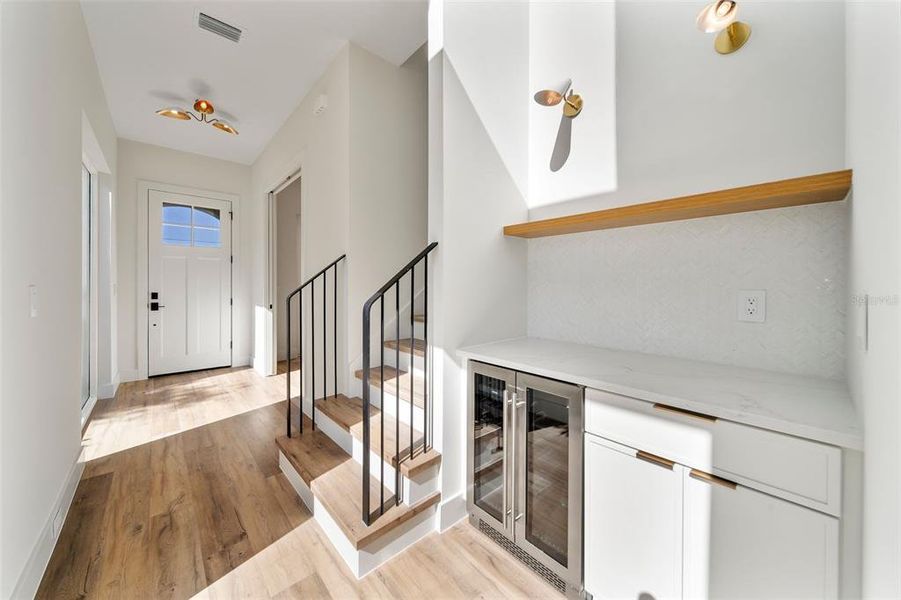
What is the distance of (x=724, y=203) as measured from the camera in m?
1.22

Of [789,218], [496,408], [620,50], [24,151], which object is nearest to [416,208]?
[620,50]

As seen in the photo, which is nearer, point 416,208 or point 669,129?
point 669,129

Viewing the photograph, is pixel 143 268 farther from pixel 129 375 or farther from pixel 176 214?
pixel 129 375

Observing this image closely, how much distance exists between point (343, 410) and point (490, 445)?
3.67ft

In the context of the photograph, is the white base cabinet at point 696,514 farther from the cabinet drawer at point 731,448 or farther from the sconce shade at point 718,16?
the sconce shade at point 718,16

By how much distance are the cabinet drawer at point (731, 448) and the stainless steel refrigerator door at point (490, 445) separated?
1.38 feet

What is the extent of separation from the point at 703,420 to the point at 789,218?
2.82 ft

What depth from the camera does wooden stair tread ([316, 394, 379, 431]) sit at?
2.14m

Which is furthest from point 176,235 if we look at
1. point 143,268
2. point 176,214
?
point 143,268

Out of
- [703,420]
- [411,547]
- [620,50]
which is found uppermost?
[620,50]

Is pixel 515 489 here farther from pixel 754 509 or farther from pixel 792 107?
pixel 792 107

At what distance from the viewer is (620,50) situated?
67.6 inches

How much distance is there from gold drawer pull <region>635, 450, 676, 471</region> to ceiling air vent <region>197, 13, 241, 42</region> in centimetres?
335

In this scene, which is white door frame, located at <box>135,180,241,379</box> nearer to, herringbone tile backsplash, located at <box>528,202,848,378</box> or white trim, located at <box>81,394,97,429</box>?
white trim, located at <box>81,394,97,429</box>
